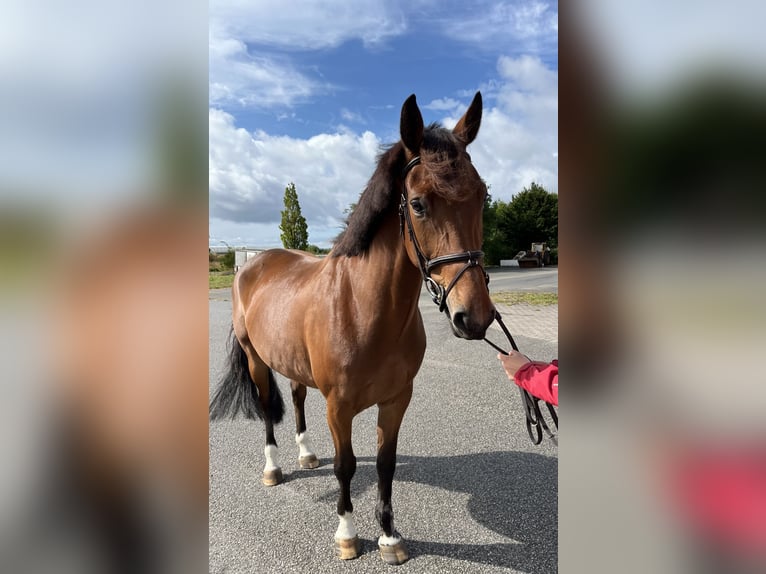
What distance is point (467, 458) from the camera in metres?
3.81

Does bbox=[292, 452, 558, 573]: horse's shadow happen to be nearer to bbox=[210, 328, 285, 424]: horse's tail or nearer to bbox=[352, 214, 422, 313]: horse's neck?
bbox=[210, 328, 285, 424]: horse's tail

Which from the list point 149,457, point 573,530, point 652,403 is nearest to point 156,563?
point 149,457

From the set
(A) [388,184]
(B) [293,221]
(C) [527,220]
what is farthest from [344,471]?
(C) [527,220]

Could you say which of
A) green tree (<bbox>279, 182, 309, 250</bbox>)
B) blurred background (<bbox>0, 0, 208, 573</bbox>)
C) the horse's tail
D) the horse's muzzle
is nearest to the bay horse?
the horse's muzzle

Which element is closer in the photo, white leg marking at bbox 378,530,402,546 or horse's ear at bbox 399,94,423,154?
horse's ear at bbox 399,94,423,154

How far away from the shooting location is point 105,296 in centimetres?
49

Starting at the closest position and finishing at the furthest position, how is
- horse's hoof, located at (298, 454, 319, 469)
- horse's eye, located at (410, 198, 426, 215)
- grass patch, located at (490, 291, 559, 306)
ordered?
horse's eye, located at (410, 198, 426, 215) < horse's hoof, located at (298, 454, 319, 469) < grass patch, located at (490, 291, 559, 306)

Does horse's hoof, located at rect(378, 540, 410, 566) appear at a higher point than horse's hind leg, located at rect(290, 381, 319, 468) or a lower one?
lower

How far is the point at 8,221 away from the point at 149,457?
328 millimetres

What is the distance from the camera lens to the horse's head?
5.86 feet

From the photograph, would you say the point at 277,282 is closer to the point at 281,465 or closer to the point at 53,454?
the point at 281,465

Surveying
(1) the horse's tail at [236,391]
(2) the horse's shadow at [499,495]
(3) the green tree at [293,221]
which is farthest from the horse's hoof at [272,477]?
(3) the green tree at [293,221]

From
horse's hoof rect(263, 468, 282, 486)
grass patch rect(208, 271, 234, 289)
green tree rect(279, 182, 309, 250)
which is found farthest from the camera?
green tree rect(279, 182, 309, 250)

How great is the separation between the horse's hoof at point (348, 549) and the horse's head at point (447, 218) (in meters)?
1.68
